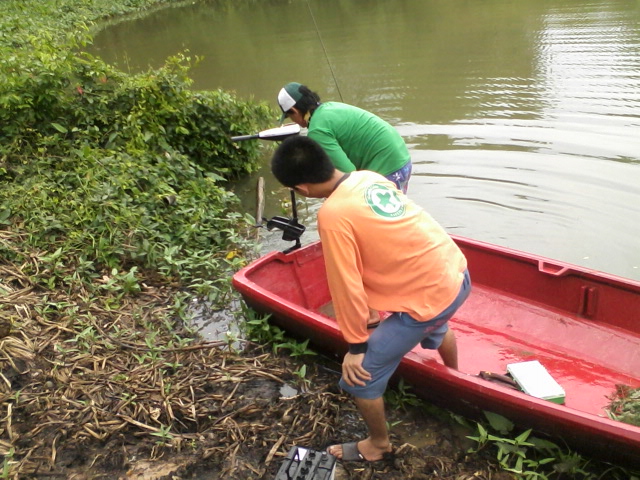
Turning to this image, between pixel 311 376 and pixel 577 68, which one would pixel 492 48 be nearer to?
pixel 577 68

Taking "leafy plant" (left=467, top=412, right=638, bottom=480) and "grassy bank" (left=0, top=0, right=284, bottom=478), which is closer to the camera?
"leafy plant" (left=467, top=412, right=638, bottom=480)

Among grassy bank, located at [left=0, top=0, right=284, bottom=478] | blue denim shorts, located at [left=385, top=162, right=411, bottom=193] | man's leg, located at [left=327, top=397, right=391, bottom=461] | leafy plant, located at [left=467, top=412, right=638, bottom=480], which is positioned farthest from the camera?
blue denim shorts, located at [left=385, top=162, right=411, bottom=193]

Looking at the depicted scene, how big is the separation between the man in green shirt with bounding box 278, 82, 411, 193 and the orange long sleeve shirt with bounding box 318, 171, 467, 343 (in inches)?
48.4

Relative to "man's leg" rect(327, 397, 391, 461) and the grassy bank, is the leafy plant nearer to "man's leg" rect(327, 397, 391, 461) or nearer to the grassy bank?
"man's leg" rect(327, 397, 391, 461)

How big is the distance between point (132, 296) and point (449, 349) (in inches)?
97.6

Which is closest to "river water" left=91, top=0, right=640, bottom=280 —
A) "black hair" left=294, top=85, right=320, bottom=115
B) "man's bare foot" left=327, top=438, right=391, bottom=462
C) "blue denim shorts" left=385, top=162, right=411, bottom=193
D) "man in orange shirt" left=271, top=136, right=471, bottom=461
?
"black hair" left=294, top=85, right=320, bottom=115

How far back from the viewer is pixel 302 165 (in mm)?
2389

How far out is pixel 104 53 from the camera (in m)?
14.7

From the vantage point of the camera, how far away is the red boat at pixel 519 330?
9.67 ft

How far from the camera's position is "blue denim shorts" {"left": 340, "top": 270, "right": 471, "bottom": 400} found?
255cm

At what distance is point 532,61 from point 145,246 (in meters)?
7.85

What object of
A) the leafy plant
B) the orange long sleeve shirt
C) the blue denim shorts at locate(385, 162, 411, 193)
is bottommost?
the leafy plant

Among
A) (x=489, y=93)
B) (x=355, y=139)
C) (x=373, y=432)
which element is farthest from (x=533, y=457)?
(x=489, y=93)

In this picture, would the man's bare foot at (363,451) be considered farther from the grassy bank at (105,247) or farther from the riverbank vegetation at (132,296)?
the grassy bank at (105,247)
